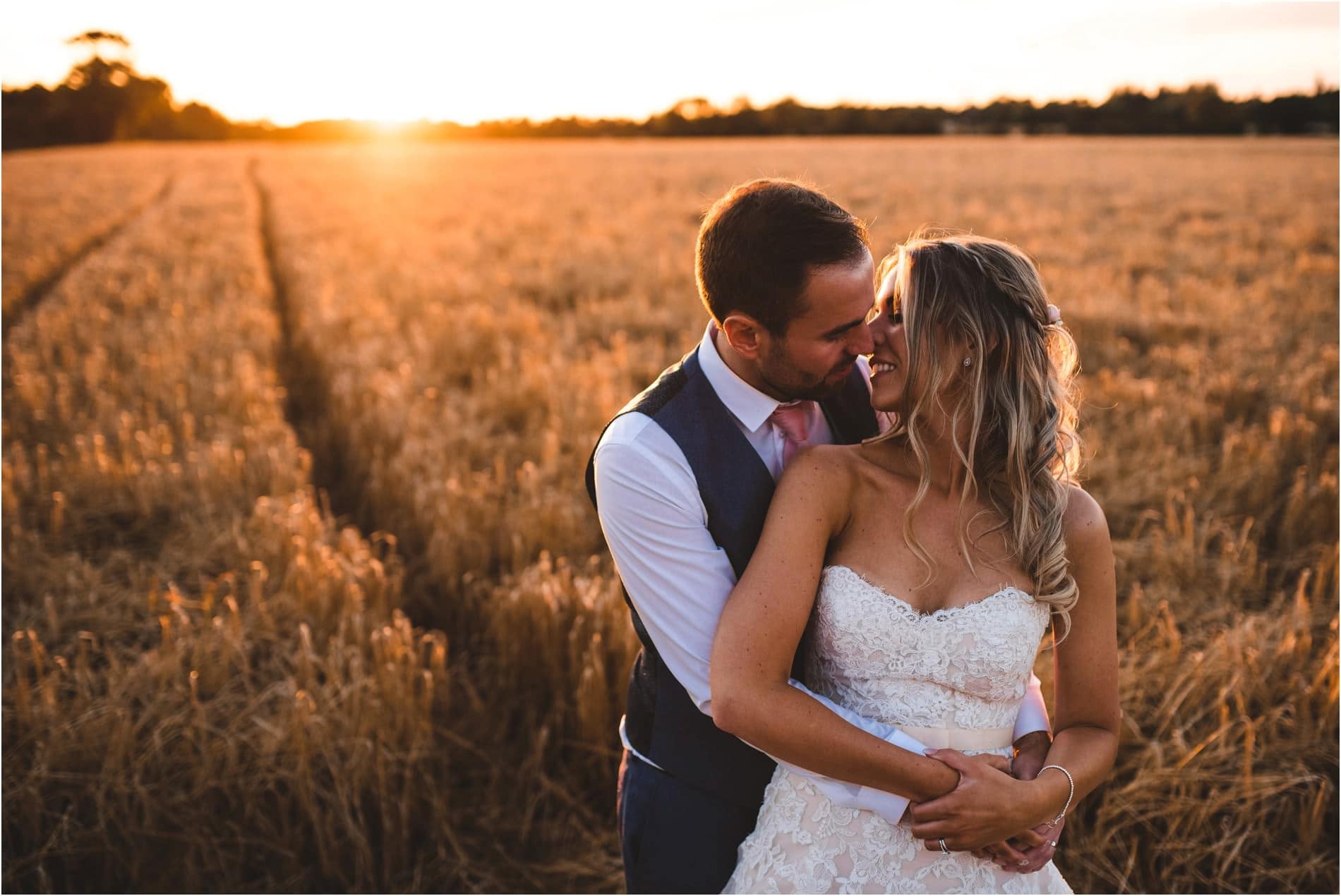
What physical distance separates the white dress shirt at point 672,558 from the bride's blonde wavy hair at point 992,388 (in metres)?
0.47

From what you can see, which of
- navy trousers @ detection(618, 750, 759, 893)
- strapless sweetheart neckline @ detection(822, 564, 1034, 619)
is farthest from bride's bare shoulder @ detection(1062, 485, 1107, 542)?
navy trousers @ detection(618, 750, 759, 893)

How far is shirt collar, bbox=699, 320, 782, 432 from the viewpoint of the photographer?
6.96 ft

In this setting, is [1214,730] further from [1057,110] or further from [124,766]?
[1057,110]

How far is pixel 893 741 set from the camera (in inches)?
75.9

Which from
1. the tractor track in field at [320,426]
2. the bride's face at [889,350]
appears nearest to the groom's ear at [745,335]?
the bride's face at [889,350]

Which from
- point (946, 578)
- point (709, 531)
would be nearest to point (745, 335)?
point (709, 531)

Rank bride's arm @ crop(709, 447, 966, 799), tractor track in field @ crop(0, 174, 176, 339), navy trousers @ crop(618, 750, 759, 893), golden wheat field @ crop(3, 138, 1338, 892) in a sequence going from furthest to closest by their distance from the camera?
tractor track in field @ crop(0, 174, 176, 339) < golden wheat field @ crop(3, 138, 1338, 892) < navy trousers @ crop(618, 750, 759, 893) < bride's arm @ crop(709, 447, 966, 799)

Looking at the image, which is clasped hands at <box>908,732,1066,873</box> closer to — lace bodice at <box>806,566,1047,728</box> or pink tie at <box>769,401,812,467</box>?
lace bodice at <box>806,566,1047,728</box>

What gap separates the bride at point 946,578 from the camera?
1.98 m

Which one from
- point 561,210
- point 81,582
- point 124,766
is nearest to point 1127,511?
point 124,766

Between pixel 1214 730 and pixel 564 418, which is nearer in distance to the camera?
pixel 1214 730

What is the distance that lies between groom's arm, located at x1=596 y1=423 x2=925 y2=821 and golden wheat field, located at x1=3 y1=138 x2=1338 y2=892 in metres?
1.38

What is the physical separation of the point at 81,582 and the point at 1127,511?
5227 mm

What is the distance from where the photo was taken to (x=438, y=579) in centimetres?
441
